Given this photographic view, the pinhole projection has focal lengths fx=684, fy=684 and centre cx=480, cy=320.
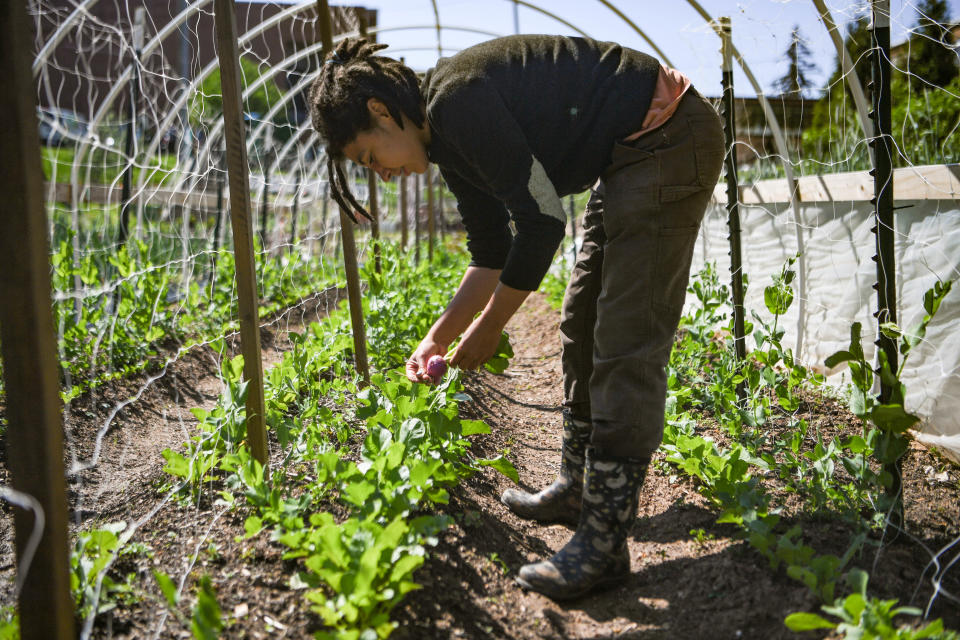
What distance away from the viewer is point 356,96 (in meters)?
1.62

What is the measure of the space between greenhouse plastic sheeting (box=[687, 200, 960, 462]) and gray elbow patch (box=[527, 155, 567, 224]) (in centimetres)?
130

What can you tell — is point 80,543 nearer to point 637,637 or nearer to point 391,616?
point 391,616

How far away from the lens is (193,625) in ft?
3.80

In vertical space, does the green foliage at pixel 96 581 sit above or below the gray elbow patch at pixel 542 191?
below

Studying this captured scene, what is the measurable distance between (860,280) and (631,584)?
1.89 metres

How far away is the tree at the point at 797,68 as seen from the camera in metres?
3.03

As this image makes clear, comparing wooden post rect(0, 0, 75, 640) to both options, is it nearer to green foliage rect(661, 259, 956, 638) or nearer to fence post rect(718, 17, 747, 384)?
green foliage rect(661, 259, 956, 638)

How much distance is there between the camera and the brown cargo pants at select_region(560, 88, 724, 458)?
163cm

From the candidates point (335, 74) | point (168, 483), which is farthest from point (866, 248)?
point (168, 483)

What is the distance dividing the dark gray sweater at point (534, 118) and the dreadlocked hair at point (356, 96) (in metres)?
0.05

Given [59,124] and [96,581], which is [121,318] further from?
[96,581]

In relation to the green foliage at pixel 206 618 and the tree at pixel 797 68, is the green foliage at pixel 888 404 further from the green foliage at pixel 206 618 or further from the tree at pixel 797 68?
the tree at pixel 797 68

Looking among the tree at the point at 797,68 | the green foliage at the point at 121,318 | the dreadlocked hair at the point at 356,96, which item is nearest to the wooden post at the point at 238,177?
the dreadlocked hair at the point at 356,96

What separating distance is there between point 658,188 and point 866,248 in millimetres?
1733
